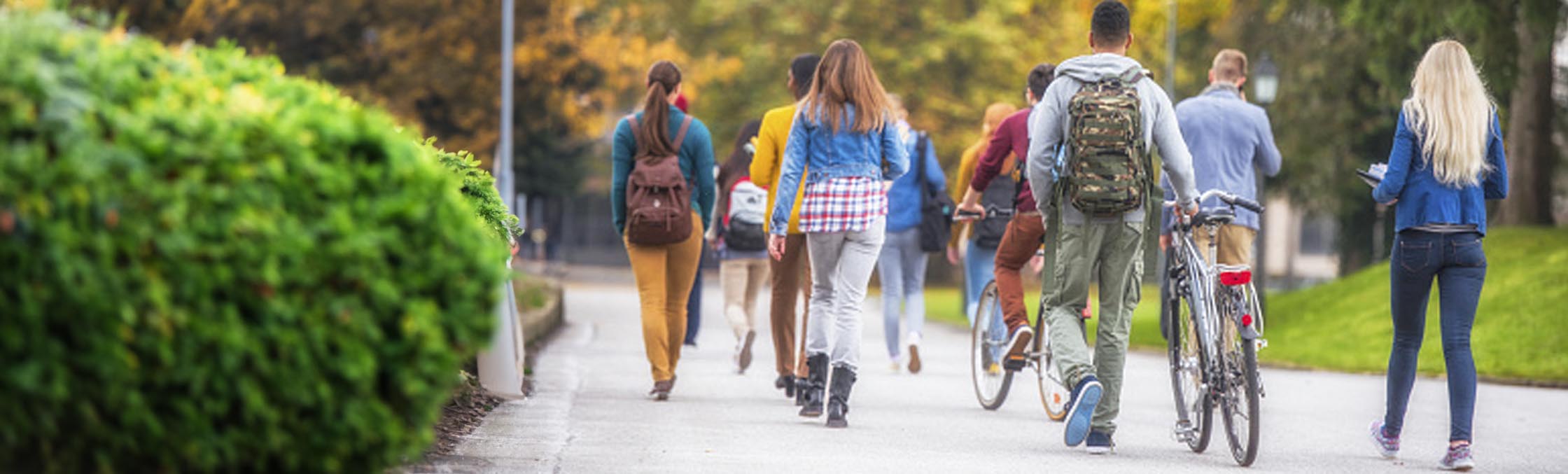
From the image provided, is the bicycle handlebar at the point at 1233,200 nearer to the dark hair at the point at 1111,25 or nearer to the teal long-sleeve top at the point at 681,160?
the dark hair at the point at 1111,25

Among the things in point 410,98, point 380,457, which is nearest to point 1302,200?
point 410,98

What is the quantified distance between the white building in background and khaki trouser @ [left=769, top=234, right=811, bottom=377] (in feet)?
113

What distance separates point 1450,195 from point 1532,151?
1654 cm

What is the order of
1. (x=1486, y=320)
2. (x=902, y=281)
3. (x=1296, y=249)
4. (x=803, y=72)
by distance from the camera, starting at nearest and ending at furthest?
(x=803, y=72) → (x=902, y=281) → (x=1486, y=320) → (x=1296, y=249)

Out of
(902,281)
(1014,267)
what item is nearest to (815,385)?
(1014,267)

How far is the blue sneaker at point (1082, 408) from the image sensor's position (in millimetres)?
7941

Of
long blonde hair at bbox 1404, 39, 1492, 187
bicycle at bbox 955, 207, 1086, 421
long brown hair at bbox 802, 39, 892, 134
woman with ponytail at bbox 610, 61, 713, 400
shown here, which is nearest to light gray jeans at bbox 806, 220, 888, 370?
long brown hair at bbox 802, 39, 892, 134

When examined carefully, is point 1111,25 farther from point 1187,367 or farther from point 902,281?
point 902,281

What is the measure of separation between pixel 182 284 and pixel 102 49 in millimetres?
577

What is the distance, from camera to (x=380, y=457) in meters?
4.69

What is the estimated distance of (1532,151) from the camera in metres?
23.7

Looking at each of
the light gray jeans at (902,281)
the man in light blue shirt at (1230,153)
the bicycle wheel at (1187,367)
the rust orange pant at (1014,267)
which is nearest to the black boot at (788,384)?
the rust orange pant at (1014,267)

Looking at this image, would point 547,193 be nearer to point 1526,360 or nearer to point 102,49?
point 1526,360

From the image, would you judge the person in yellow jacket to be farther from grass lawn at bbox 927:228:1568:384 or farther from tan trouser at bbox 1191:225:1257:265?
grass lawn at bbox 927:228:1568:384
